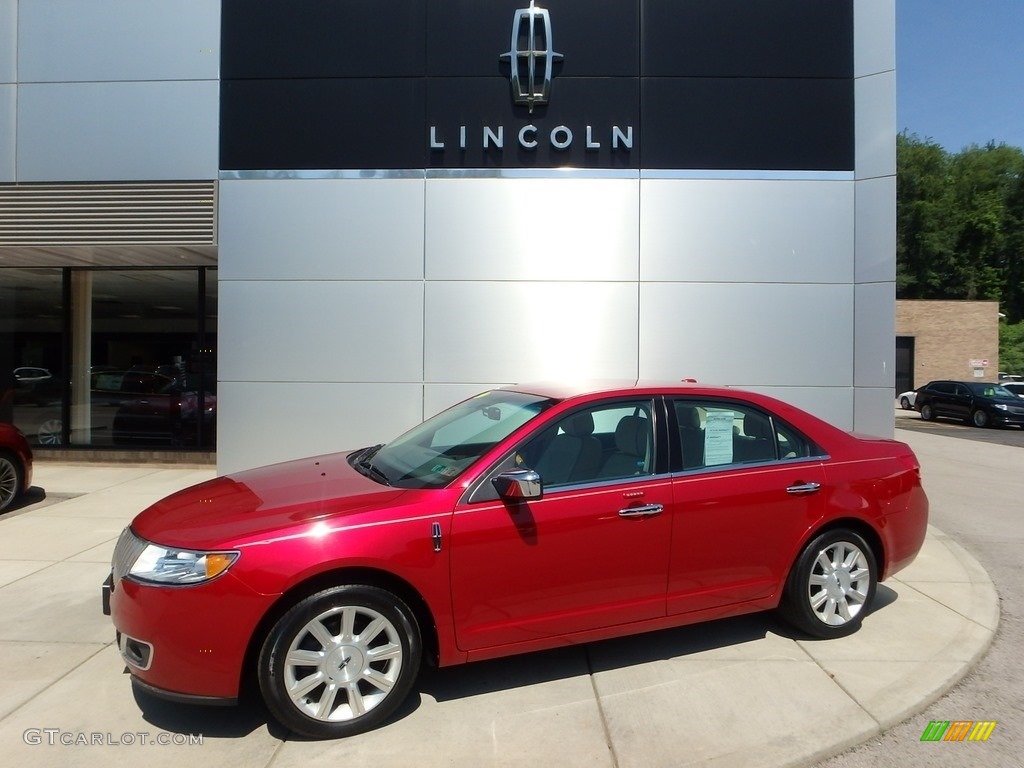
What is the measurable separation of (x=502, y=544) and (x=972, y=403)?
2529cm

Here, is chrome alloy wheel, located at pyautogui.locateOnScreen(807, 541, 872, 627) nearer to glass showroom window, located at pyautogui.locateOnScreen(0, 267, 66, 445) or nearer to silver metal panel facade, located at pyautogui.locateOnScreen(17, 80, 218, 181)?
silver metal panel facade, located at pyautogui.locateOnScreen(17, 80, 218, 181)

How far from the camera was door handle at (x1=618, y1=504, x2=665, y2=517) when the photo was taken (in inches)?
144

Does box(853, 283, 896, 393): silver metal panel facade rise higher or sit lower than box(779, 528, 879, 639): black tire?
higher

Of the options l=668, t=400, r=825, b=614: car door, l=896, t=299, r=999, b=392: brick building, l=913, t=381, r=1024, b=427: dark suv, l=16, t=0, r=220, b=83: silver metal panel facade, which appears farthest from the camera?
l=896, t=299, r=999, b=392: brick building

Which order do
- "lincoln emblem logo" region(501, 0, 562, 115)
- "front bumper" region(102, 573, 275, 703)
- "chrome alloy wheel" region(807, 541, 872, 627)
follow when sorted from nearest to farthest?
1. "front bumper" region(102, 573, 275, 703)
2. "chrome alloy wheel" region(807, 541, 872, 627)
3. "lincoln emblem logo" region(501, 0, 562, 115)

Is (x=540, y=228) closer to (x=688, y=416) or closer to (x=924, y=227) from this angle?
(x=688, y=416)

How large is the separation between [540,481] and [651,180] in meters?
6.01

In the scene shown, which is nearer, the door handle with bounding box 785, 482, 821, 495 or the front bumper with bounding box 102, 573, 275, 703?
the front bumper with bounding box 102, 573, 275, 703

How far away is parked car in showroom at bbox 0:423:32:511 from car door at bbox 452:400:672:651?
6604 mm

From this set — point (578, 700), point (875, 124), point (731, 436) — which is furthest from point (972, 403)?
point (578, 700)

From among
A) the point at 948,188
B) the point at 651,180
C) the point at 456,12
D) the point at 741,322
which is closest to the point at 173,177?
the point at 456,12

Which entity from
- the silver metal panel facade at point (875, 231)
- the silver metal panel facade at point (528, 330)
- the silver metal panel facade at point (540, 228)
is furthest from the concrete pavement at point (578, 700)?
the silver metal panel facade at point (540, 228)

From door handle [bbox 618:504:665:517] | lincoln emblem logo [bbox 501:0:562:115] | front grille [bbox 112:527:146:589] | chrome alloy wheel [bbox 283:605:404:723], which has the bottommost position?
chrome alloy wheel [bbox 283:605:404:723]

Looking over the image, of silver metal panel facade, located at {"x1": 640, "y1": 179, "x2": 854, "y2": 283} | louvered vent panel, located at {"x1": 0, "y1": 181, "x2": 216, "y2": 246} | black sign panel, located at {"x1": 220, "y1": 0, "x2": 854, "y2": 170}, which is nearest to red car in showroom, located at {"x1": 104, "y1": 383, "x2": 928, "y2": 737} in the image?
silver metal panel facade, located at {"x1": 640, "y1": 179, "x2": 854, "y2": 283}
